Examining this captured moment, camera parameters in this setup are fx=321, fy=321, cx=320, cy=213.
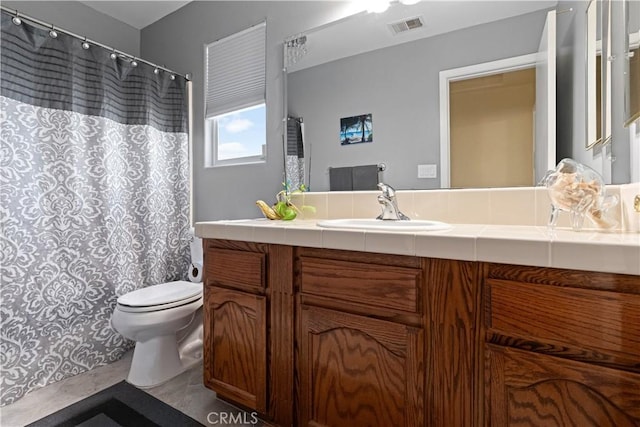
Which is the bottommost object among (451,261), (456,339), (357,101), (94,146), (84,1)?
(456,339)

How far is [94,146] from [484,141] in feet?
6.91

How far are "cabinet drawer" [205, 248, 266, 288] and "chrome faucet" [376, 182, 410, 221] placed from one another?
1.82ft

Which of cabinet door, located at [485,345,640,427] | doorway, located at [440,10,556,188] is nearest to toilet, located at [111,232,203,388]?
cabinet door, located at [485,345,640,427]

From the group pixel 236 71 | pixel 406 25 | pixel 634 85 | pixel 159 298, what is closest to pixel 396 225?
pixel 634 85

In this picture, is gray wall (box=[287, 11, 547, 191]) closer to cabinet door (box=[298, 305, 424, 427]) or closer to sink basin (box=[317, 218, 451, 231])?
sink basin (box=[317, 218, 451, 231])

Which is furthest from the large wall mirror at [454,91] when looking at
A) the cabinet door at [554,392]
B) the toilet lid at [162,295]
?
the toilet lid at [162,295]

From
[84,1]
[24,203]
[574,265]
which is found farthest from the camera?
[84,1]

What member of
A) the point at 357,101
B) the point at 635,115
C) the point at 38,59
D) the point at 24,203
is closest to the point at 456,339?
the point at 635,115

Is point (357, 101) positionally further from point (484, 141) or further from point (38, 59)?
point (38, 59)

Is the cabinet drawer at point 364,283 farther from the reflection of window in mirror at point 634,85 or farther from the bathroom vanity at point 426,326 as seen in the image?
the reflection of window in mirror at point 634,85

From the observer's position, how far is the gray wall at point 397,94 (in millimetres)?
1358

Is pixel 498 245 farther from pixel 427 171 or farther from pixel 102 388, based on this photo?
pixel 102 388

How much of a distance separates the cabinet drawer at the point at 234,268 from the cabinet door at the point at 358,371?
0.25m

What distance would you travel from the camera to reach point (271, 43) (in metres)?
1.98
